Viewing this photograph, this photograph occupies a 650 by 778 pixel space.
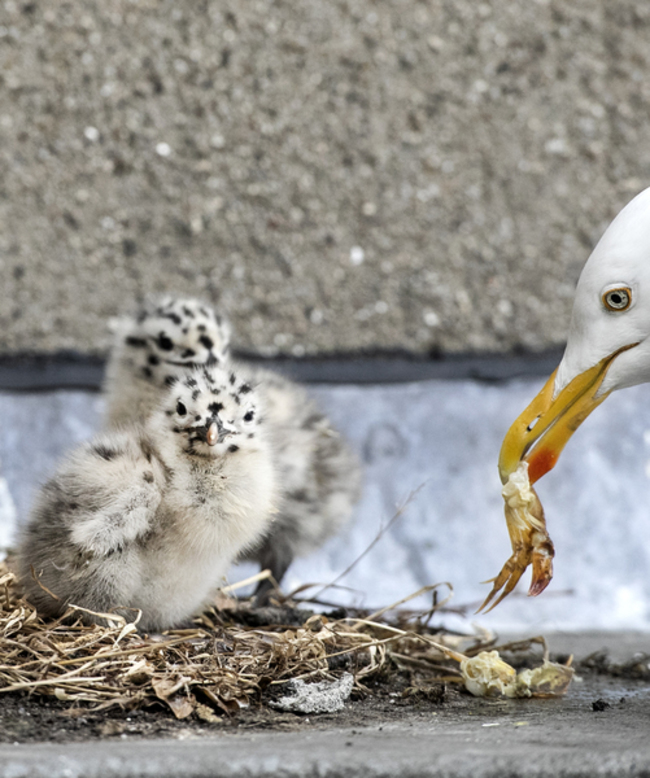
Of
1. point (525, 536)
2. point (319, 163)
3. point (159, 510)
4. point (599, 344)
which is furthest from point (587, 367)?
point (319, 163)

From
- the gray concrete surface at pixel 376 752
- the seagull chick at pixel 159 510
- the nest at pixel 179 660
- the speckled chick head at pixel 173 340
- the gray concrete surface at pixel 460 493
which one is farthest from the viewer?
the gray concrete surface at pixel 460 493

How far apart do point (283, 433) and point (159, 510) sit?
53cm

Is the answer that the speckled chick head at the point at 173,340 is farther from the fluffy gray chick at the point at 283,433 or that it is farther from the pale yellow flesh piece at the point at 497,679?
the pale yellow flesh piece at the point at 497,679

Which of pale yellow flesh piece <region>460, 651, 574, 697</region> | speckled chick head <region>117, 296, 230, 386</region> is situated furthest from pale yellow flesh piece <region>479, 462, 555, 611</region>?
speckled chick head <region>117, 296, 230, 386</region>

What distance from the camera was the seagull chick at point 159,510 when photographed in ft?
5.91

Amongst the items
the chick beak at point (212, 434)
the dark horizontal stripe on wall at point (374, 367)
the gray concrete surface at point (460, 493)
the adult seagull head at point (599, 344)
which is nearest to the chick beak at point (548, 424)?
the adult seagull head at point (599, 344)

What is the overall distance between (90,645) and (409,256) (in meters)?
2.03

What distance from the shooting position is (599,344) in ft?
6.19

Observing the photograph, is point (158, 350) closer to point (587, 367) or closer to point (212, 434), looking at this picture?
point (212, 434)

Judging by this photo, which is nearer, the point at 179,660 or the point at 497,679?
the point at 179,660

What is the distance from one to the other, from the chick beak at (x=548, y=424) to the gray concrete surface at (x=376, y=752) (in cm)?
53

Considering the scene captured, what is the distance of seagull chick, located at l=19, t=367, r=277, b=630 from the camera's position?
180 centimetres

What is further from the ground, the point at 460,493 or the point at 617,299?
the point at 617,299

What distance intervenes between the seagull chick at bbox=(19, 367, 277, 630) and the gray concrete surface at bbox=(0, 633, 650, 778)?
0.43 meters
